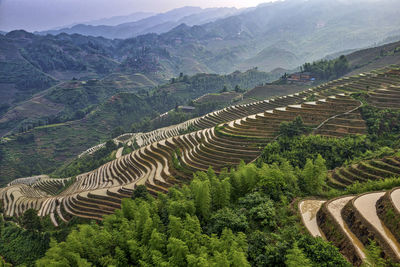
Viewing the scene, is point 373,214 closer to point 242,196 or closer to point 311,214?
point 311,214

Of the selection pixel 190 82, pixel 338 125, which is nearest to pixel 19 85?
pixel 190 82

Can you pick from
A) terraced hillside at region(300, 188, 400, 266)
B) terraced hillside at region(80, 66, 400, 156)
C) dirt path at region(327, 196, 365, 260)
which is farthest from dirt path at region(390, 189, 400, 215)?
terraced hillside at region(80, 66, 400, 156)

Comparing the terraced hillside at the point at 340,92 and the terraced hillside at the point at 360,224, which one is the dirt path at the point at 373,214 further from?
the terraced hillside at the point at 340,92

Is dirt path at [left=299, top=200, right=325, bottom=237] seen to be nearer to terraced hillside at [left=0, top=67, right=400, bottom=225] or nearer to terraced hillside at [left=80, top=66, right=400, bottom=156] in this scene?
terraced hillside at [left=0, top=67, right=400, bottom=225]

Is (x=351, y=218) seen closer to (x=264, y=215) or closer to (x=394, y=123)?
(x=264, y=215)

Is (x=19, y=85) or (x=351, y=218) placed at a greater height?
(x=19, y=85)
